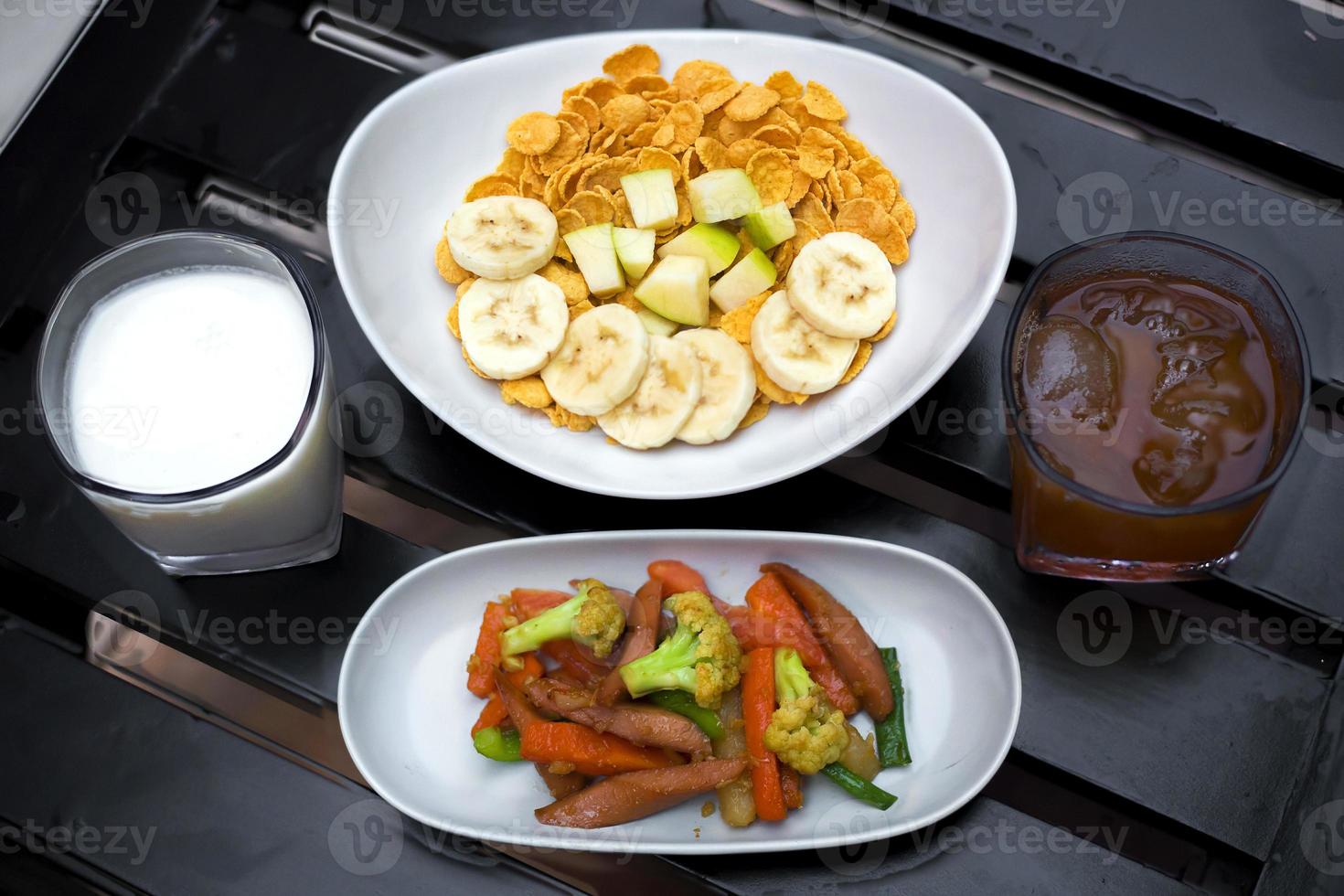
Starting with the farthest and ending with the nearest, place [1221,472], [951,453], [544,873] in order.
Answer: [951,453] → [544,873] → [1221,472]

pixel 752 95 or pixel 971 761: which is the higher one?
pixel 752 95

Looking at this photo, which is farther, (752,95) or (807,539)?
(752,95)

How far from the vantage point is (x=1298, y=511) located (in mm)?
1413

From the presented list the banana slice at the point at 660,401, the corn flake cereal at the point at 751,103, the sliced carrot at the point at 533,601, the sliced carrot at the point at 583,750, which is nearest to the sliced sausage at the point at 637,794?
the sliced carrot at the point at 583,750

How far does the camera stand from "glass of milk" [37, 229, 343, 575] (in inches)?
49.3

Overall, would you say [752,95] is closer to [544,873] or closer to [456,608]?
[456,608]

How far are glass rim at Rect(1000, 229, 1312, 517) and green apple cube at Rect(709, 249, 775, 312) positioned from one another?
0.33 metres

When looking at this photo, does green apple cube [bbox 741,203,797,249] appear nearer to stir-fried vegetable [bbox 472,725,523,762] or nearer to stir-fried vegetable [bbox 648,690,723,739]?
stir-fried vegetable [bbox 648,690,723,739]

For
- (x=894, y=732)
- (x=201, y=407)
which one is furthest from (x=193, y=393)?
(x=894, y=732)

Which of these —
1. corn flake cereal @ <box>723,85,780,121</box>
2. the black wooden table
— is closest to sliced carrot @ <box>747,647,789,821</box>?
the black wooden table

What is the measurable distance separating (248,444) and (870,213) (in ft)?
2.69

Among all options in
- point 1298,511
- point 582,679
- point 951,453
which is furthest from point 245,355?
point 1298,511

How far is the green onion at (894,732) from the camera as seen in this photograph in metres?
1.32

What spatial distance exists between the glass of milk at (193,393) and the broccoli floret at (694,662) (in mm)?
462
